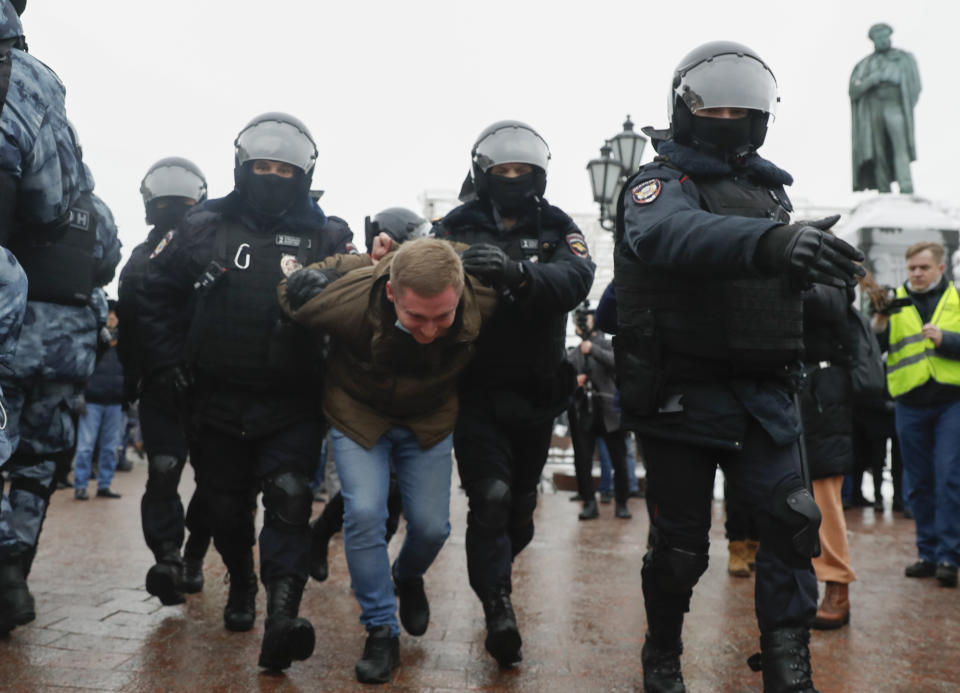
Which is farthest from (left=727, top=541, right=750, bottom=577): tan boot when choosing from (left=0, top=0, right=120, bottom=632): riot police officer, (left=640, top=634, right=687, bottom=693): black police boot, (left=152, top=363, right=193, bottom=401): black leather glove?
→ (left=0, top=0, right=120, bottom=632): riot police officer

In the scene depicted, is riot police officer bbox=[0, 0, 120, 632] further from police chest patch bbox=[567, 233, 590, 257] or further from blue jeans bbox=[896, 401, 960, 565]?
blue jeans bbox=[896, 401, 960, 565]

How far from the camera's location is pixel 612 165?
9.94 meters

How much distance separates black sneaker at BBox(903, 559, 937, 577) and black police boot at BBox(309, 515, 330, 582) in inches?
141

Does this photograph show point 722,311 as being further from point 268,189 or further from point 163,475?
point 163,475

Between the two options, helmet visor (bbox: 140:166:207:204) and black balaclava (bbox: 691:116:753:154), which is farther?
helmet visor (bbox: 140:166:207:204)

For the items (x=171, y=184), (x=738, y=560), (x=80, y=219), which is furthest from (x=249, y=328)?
(x=738, y=560)

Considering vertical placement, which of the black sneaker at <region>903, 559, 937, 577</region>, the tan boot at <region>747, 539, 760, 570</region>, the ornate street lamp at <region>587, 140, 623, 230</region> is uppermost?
the ornate street lamp at <region>587, 140, 623, 230</region>

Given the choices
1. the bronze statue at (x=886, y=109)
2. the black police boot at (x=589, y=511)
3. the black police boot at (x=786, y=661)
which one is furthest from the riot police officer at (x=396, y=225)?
the bronze statue at (x=886, y=109)

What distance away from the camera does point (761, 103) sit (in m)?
2.88

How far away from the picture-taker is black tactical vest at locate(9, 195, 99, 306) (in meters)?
3.61

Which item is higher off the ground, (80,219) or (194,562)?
(80,219)

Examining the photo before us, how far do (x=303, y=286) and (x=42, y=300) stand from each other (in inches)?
49.9

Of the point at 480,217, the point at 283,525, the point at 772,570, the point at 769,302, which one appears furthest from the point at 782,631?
the point at 480,217

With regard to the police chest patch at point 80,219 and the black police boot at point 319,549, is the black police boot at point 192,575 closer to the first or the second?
the black police boot at point 319,549
